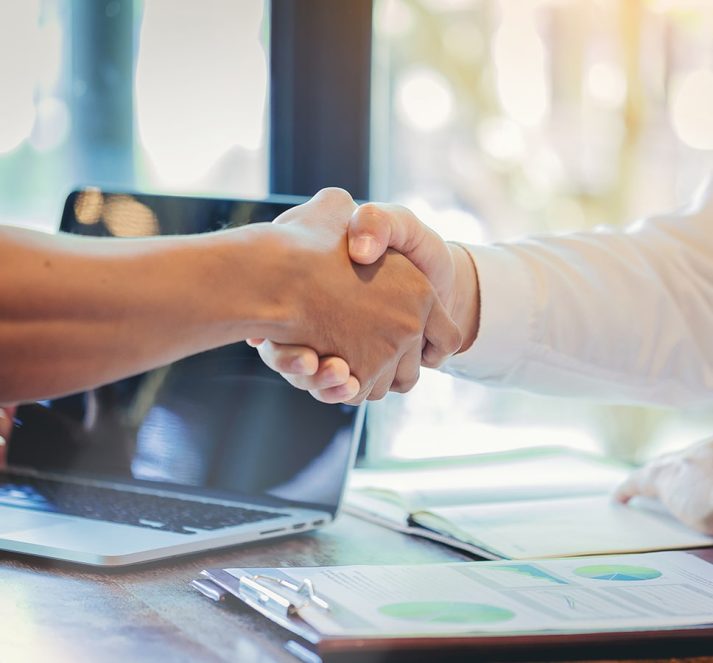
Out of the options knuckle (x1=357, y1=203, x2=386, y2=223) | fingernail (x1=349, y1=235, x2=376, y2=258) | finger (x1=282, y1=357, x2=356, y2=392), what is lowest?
finger (x1=282, y1=357, x2=356, y2=392)

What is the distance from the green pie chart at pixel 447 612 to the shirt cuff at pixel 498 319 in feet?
1.48

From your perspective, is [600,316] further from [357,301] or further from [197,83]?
[197,83]

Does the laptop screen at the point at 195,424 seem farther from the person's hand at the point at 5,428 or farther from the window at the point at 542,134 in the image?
the window at the point at 542,134

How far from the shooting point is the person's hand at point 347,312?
884mm

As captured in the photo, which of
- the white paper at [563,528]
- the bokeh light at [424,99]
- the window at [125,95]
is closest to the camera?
the white paper at [563,528]

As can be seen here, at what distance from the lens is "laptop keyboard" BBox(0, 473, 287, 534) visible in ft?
3.04

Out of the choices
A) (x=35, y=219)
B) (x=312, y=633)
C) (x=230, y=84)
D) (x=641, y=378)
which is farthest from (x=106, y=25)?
(x=312, y=633)

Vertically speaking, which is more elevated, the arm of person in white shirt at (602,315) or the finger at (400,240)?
the finger at (400,240)

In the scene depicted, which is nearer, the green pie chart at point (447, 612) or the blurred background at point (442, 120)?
the green pie chart at point (447, 612)

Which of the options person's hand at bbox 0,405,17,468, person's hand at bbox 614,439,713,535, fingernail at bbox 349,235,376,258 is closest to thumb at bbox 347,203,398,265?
fingernail at bbox 349,235,376,258

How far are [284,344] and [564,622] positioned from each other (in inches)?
14.5

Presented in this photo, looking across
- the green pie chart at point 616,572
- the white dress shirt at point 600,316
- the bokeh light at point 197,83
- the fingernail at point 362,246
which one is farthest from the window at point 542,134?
the green pie chart at point 616,572

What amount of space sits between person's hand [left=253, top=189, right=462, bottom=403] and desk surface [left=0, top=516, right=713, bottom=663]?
6.1 inches

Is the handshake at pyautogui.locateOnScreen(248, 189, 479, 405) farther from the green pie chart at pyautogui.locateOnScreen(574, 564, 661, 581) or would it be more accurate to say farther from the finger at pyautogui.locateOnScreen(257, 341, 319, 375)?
the green pie chart at pyautogui.locateOnScreen(574, 564, 661, 581)
